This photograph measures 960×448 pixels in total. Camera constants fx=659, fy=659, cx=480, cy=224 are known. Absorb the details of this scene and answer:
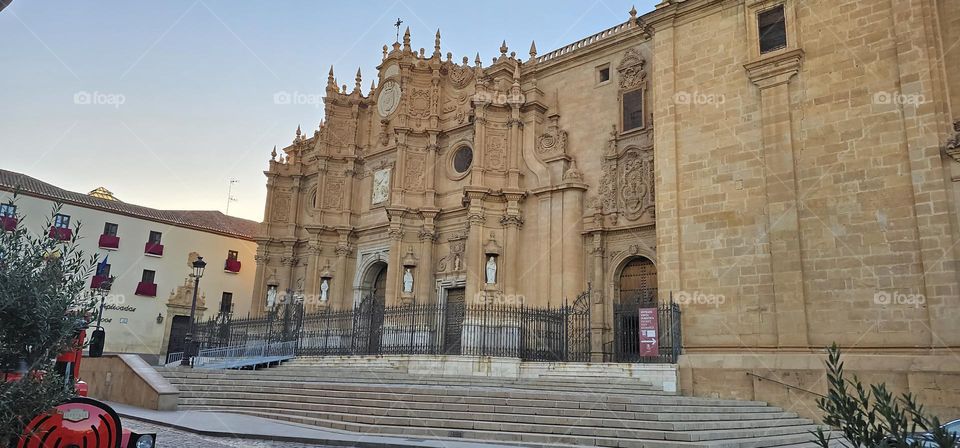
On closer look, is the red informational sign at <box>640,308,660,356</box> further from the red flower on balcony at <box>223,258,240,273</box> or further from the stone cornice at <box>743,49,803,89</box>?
the red flower on balcony at <box>223,258,240,273</box>

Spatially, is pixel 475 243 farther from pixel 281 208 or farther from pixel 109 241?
pixel 109 241

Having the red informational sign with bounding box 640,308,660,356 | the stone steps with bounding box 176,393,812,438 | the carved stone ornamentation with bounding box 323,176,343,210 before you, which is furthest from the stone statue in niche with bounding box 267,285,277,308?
the red informational sign with bounding box 640,308,660,356

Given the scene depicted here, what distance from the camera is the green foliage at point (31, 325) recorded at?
16.0ft

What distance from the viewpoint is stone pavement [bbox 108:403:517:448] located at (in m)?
9.14

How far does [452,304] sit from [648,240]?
22.0 ft

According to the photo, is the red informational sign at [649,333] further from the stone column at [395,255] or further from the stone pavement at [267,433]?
the stone column at [395,255]

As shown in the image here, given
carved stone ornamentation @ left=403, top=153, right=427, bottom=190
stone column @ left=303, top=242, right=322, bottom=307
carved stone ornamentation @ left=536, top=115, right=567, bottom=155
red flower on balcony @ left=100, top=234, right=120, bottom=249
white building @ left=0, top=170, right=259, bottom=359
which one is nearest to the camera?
carved stone ornamentation @ left=536, top=115, right=567, bottom=155

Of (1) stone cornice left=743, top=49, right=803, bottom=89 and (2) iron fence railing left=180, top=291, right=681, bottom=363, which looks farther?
(2) iron fence railing left=180, top=291, right=681, bottom=363

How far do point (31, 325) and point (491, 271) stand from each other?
16.0 metres

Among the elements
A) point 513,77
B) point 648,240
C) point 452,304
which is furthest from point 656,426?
point 513,77

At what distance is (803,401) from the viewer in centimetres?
1211

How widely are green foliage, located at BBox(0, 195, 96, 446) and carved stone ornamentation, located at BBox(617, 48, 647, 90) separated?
1695 centimetres

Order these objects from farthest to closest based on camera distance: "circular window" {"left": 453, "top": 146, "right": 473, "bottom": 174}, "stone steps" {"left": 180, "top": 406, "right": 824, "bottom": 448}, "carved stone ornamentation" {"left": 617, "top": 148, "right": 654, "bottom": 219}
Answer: "circular window" {"left": 453, "top": 146, "right": 473, "bottom": 174} < "carved stone ornamentation" {"left": 617, "top": 148, "right": 654, "bottom": 219} < "stone steps" {"left": 180, "top": 406, "right": 824, "bottom": 448}

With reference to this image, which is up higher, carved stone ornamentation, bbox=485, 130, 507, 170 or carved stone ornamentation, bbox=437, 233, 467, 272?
carved stone ornamentation, bbox=485, 130, 507, 170
